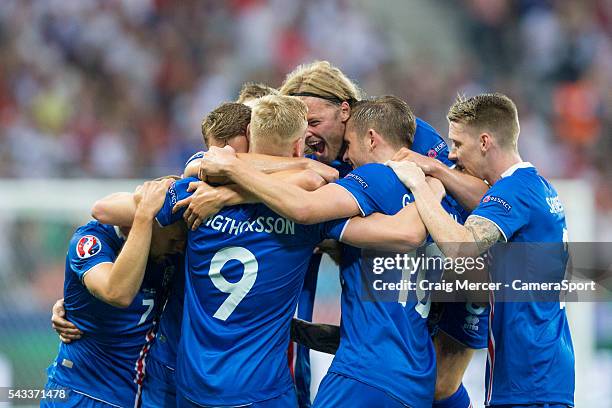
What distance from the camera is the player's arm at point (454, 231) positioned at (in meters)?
4.35

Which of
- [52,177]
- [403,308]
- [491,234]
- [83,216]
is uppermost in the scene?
[52,177]

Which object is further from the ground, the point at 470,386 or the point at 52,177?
the point at 52,177

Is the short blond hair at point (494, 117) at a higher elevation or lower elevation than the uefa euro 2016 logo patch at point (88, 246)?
higher

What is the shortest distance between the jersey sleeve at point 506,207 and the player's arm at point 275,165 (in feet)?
2.52

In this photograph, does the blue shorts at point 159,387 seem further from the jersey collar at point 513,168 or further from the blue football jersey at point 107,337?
the jersey collar at point 513,168

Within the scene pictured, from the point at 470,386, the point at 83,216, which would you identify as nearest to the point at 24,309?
the point at 83,216

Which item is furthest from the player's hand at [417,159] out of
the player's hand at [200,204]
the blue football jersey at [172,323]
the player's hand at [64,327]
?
the player's hand at [64,327]

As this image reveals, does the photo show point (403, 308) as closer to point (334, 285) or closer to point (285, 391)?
point (285, 391)

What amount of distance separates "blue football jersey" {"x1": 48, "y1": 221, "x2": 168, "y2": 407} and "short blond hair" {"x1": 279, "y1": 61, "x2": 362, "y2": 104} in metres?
1.39

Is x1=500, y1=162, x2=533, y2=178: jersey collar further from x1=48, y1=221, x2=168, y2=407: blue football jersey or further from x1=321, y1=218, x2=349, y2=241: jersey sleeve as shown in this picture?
x1=48, y1=221, x2=168, y2=407: blue football jersey

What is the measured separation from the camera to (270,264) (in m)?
4.39

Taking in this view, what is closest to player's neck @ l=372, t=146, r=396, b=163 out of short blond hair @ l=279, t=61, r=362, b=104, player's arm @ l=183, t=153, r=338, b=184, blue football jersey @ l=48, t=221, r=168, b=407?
player's arm @ l=183, t=153, r=338, b=184

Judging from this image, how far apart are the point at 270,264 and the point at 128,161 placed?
809 centimetres

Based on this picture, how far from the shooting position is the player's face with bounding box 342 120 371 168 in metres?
4.82
